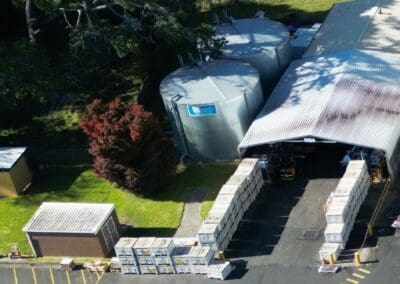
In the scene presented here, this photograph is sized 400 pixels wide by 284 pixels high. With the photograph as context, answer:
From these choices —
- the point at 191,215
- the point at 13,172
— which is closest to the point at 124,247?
the point at 191,215

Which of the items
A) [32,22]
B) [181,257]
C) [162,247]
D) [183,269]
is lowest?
[183,269]

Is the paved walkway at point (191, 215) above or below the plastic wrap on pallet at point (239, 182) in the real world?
below

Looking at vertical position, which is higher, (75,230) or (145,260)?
(75,230)

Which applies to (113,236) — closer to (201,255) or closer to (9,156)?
(201,255)

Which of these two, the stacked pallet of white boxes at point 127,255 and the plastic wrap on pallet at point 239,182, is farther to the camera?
the plastic wrap on pallet at point 239,182

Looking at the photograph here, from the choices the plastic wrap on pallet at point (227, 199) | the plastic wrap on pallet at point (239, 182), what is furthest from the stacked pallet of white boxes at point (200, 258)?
the plastic wrap on pallet at point (239, 182)

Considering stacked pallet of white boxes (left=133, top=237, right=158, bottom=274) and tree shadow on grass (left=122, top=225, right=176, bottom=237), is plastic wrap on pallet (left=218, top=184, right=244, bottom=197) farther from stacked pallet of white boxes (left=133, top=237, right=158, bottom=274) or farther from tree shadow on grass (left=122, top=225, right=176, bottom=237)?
stacked pallet of white boxes (left=133, top=237, right=158, bottom=274)

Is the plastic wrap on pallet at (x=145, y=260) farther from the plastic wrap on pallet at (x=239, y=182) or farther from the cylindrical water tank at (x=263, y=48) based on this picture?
the cylindrical water tank at (x=263, y=48)

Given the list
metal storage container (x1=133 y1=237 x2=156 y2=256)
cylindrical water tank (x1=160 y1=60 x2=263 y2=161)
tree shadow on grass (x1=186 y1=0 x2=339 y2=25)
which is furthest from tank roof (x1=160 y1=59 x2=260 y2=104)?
tree shadow on grass (x1=186 y1=0 x2=339 y2=25)
